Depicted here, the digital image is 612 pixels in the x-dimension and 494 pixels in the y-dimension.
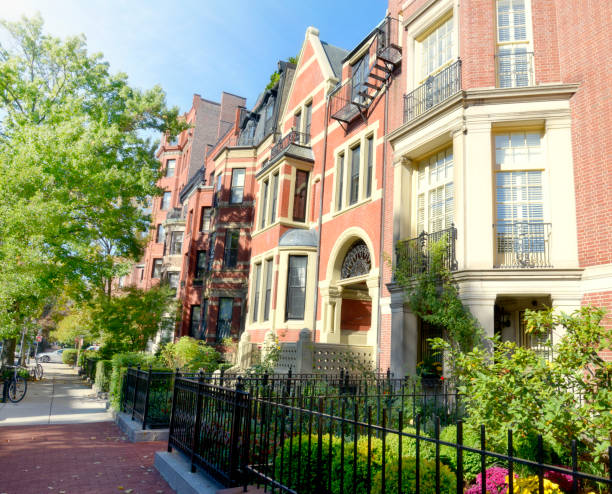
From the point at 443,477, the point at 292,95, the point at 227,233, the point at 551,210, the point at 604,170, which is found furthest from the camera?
the point at 227,233

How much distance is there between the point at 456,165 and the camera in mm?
11055

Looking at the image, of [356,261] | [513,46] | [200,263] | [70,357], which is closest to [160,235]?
[200,263]

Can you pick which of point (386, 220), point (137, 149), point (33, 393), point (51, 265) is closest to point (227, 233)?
point (137, 149)

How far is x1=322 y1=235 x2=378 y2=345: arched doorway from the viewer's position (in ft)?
53.6

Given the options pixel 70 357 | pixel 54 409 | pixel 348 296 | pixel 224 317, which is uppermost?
pixel 348 296

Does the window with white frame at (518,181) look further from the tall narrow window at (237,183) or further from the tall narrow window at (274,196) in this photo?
the tall narrow window at (237,183)

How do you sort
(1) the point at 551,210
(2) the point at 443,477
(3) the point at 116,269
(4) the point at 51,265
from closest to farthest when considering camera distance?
(2) the point at 443,477, (1) the point at 551,210, (4) the point at 51,265, (3) the point at 116,269

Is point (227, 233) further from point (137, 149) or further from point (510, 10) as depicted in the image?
point (510, 10)

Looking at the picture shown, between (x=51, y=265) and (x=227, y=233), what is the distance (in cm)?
1124

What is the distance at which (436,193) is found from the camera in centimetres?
1262

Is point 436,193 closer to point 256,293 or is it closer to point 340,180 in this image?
point 340,180

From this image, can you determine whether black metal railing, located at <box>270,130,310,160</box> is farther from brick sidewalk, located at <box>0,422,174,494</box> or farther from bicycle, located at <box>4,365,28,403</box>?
brick sidewalk, located at <box>0,422,174,494</box>

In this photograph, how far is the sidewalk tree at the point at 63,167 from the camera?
15.8 meters

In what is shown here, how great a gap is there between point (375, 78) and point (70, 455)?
13.9 metres
